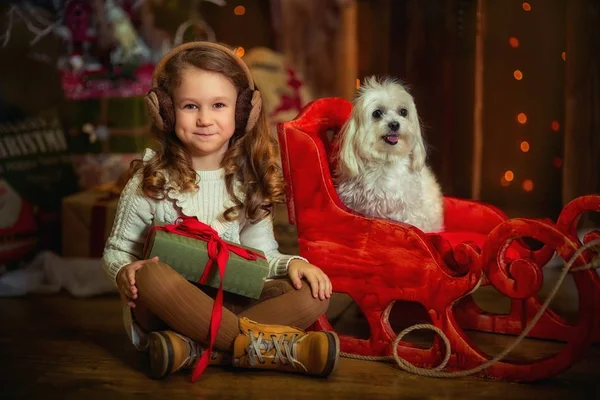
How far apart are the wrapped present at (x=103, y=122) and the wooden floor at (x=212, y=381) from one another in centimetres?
116

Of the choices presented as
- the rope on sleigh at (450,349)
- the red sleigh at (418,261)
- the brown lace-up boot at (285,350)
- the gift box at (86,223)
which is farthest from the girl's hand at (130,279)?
the gift box at (86,223)

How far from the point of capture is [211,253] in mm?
1592

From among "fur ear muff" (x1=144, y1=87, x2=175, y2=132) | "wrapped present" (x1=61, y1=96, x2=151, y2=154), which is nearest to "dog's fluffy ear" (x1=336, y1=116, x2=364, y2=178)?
"fur ear muff" (x1=144, y1=87, x2=175, y2=132)

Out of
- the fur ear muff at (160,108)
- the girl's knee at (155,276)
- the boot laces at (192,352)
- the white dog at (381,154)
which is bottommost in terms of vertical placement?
the boot laces at (192,352)

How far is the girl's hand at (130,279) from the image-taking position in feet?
5.22

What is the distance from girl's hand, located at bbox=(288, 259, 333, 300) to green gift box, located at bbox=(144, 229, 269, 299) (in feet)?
0.29

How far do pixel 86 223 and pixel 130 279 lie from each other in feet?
3.86

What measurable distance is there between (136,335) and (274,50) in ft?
5.44

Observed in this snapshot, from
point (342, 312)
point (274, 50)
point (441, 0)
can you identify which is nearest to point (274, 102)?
point (274, 50)

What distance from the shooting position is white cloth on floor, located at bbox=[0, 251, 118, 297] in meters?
2.49

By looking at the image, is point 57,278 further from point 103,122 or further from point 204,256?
point 204,256

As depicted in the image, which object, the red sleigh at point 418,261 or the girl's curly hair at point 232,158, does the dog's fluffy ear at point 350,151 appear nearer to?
the red sleigh at point 418,261

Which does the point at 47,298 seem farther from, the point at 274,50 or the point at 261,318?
the point at 274,50

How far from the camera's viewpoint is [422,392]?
5.11 ft
